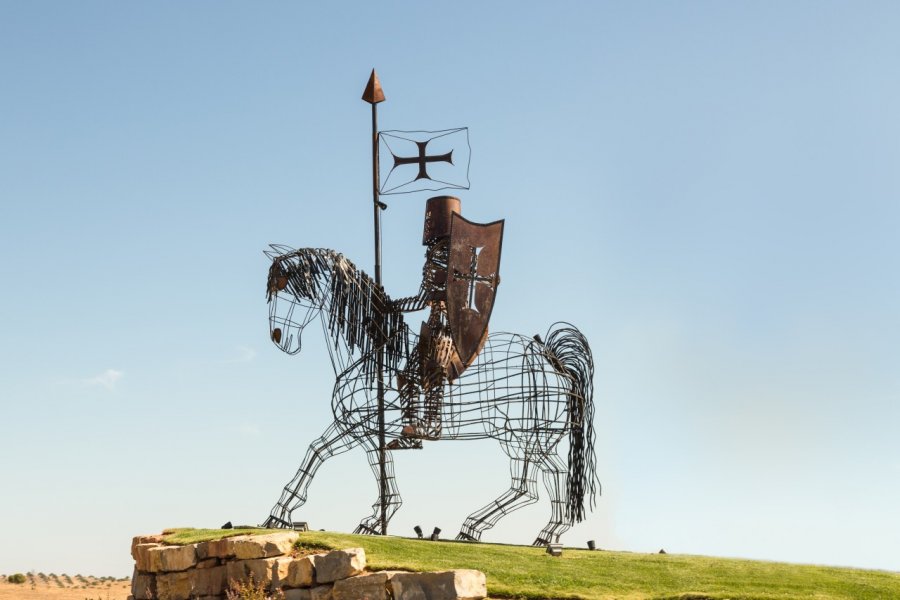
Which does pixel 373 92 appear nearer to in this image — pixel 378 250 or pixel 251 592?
pixel 378 250

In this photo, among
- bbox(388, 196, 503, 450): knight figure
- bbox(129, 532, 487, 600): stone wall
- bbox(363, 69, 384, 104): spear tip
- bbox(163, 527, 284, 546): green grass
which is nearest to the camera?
bbox(129, 532, 487, 600): stone wall

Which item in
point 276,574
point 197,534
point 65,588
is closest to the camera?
point 276,574

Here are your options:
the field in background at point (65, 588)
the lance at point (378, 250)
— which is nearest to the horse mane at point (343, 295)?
the lance at point (378, 250)

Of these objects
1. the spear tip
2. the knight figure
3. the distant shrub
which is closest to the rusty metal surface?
the knight figure

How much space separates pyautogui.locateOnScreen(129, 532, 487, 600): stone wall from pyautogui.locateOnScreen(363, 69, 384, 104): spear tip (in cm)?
726

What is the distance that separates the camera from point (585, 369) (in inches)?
613

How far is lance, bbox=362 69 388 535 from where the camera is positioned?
14583mm

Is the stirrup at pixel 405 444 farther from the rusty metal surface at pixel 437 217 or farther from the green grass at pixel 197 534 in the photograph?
the rusty metal surface at pixel 437 217

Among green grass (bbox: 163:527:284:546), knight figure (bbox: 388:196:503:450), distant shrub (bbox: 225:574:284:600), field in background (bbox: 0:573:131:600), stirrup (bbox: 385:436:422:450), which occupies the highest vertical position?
knight figure (bbox: 388:196:503:450)

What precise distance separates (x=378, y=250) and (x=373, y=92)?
8.77 feet

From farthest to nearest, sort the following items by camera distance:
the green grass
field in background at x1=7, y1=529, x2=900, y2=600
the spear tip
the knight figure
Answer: the spear tip → the knight figure → the green grass → field in background at x1=7, y1=529, x2=900, y2=600

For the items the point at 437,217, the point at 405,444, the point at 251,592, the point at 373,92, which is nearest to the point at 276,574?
the point at 251,592

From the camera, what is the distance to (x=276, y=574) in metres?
11.9

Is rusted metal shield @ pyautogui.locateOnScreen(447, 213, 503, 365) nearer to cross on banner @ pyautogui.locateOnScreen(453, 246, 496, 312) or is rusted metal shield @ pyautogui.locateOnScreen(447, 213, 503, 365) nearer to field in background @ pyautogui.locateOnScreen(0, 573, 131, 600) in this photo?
cross on banner @ pyautogui.locateOnScreen(453, 246, 496, 312)
